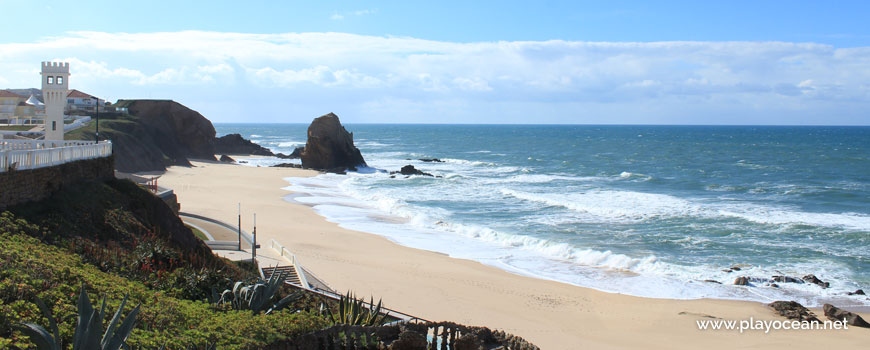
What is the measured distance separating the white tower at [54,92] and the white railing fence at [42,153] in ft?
9.60

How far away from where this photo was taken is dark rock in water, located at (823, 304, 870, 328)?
18.0m

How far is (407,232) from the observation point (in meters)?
31.1

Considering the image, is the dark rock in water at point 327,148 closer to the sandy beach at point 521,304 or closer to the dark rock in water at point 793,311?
the sandy beach at point 521,304

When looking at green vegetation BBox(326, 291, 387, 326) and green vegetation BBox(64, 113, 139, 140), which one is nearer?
green vegetation BBox(326, 291, 387, 326)

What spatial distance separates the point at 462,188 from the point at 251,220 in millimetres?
19996

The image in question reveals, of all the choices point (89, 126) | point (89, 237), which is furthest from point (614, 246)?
point (89, 126)

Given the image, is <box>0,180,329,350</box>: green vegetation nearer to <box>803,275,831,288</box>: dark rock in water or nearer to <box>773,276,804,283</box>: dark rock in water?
<box>773,276,804,283</box>: dark rock in water

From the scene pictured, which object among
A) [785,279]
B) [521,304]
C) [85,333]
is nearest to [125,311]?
[85,333]

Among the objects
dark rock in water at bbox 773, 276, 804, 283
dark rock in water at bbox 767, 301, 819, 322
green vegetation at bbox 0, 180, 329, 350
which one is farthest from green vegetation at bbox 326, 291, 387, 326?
dark rock in water at bbox 773, 276, 804, 283

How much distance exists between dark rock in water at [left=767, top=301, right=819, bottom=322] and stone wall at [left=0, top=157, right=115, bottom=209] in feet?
64.1

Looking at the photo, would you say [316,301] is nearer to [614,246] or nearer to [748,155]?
[614,246]

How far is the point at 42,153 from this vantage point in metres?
15.7

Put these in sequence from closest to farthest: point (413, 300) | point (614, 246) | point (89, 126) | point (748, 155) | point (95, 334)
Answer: point (95, 334), point (413, 300), point (614, 246), point (89, 126), point (748, 155)

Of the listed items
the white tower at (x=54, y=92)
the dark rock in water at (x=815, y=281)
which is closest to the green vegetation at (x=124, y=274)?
the white tower at (x=54, y=92)
